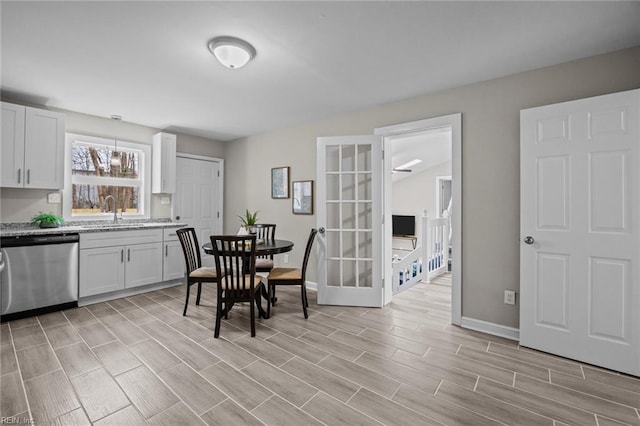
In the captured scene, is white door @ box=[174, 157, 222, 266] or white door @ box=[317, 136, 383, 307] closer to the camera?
white door @ box=[317, 136, 383, 307]

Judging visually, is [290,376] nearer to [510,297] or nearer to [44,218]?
[510,297]

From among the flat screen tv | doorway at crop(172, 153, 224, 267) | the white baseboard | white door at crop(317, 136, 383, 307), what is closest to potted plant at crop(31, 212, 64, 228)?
doorway at crop(172, 153, 224, 267)

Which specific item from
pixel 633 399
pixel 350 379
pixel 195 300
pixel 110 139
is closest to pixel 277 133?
pixel 110 139

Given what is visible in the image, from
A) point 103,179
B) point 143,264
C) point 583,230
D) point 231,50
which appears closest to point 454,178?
point 583,230

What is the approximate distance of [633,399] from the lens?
186cm

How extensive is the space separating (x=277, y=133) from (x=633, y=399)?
463cm

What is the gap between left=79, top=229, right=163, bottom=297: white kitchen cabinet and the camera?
11.7 ft

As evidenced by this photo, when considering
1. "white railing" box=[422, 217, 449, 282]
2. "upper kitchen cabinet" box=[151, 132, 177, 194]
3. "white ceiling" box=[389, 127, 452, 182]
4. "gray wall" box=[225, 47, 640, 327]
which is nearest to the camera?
"gray wall" box=[225, 47, 640, 327]

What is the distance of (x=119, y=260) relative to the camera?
383cm

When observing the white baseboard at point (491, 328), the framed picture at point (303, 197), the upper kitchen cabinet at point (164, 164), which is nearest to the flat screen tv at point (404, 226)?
the framed picture at point (303, 197)

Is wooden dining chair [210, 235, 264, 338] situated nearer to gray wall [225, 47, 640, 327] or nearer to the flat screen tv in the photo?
gray wall [225, 47, 640, 327]

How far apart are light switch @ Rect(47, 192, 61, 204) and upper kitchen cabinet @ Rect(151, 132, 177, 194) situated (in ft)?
3.69

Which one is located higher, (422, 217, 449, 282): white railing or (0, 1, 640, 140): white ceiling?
(0, 1, 640, 140): white ceiling

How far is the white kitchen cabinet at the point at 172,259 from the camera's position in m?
4.31
